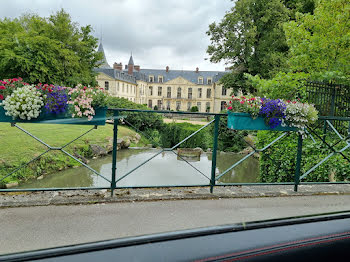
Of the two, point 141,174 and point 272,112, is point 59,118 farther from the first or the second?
point 141,174

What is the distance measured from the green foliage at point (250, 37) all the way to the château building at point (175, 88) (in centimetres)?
2974

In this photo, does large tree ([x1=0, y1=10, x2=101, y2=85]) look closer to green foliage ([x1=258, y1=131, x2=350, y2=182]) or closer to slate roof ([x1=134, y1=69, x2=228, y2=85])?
→ green foliage ([x1=258, y1=131, x2=350, y2=182])

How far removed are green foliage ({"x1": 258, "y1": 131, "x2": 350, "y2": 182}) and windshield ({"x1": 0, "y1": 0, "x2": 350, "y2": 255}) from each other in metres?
0.03

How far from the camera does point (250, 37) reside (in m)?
17.6

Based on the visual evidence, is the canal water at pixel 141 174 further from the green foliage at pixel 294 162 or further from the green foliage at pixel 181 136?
the green foliage at pixel 181 136

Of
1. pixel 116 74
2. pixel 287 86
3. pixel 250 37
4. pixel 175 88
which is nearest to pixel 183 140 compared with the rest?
pixel 287 86

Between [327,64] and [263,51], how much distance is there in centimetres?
1085

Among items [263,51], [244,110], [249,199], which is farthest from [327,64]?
[263,51]

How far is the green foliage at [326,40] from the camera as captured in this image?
23.4ft

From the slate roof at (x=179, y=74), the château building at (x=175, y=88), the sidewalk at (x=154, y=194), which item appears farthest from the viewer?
the slate roof at (x=179, y=74)

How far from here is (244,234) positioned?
2.68 ft

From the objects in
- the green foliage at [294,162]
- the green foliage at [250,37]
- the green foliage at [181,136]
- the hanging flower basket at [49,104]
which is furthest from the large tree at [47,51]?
the hanging flower basket at [49,104]

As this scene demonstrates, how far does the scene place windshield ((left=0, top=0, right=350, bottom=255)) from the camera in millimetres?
2635

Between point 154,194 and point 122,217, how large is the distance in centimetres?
63
